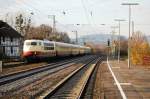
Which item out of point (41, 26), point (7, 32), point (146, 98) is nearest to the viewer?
point (146, 98)

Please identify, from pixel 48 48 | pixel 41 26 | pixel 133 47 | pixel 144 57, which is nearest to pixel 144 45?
pixel 133 47

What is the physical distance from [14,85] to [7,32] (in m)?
51.8

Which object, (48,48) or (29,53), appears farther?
(48,48)

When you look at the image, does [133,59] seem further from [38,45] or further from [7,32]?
[7,32]

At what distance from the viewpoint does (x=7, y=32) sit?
73125mm

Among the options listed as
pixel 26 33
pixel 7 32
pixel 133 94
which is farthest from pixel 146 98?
pixel 26 33

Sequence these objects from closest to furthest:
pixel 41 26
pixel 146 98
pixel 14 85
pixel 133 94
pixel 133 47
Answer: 1. pixel 146 98
2. pixel 133 94
3. pixel 14 85
4. pixel 133 47
5. pixel 41 26

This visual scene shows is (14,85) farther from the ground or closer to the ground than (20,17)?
closer to the ground

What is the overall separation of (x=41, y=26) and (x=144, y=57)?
89931mm

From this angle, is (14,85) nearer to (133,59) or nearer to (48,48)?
(48,48)

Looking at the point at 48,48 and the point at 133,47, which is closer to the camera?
the point at 48,48

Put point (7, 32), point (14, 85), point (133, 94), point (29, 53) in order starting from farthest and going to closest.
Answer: point (7, 32), point (29, 53), point (14, 85), point (133, 94)

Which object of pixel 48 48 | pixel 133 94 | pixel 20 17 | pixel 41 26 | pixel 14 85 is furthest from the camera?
pixel 41 26

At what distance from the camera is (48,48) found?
54.2m
